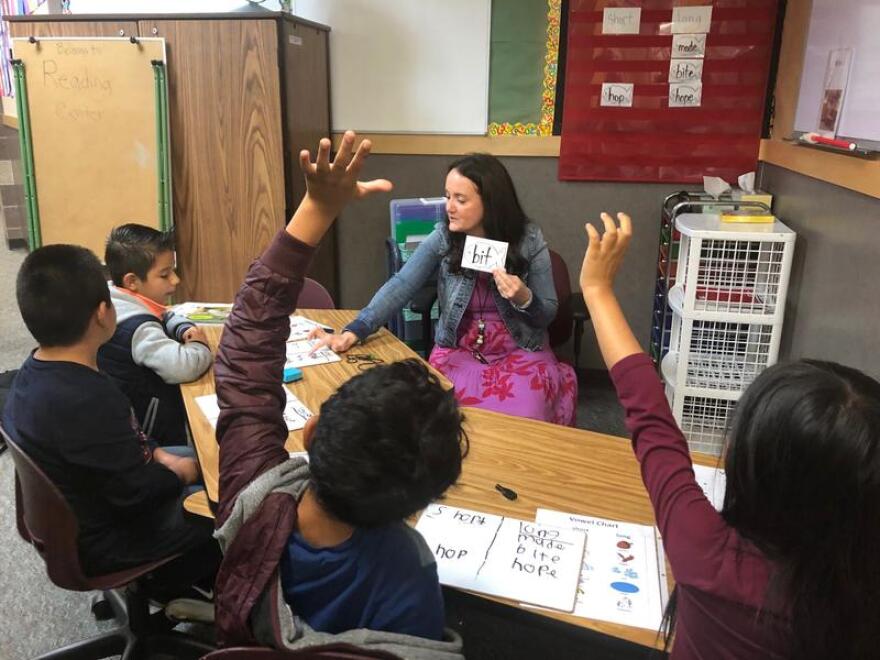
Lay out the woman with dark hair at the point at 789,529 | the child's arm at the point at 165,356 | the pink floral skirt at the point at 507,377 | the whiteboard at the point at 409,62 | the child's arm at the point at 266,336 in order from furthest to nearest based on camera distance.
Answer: the whiteboard at the point at 409,62 < the pink floral skirt at the point at 507,377 < the child's arm at the point at 165,356 < the child's arm at the point at 266,336 < the woman with dark hair at the point at 789,529

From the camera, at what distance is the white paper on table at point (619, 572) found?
112cm

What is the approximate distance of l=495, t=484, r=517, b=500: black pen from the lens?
4.73ft

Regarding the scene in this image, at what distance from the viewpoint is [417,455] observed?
851mm

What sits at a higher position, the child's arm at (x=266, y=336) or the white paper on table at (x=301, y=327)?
the child's arm at (x=266, y=336)

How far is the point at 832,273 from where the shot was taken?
2529mm

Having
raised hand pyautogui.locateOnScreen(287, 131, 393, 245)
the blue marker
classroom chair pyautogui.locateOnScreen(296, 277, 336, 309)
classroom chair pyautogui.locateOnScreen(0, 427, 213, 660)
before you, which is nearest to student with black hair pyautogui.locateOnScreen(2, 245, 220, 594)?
classroom chair pyautogui.locateOnScreen(0, 427, 213, 660)

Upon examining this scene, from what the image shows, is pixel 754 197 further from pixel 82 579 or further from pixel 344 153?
pixel 82 579

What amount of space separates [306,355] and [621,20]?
221 centimetres

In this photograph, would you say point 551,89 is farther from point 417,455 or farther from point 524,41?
point 417,455

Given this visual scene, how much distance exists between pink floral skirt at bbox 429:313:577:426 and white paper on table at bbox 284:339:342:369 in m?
0.43

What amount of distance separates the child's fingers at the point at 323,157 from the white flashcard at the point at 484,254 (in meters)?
1.50

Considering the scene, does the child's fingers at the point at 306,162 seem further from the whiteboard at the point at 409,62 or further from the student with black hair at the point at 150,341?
the whiteboard at the point at 409,62

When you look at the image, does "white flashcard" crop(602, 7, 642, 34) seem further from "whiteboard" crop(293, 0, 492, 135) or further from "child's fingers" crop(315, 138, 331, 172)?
"child's fingers" crop(315, 138, 331, 172)

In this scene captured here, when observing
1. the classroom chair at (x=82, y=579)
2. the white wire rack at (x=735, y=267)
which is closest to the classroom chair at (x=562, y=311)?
the white wire rack at (x=735, y=267)
